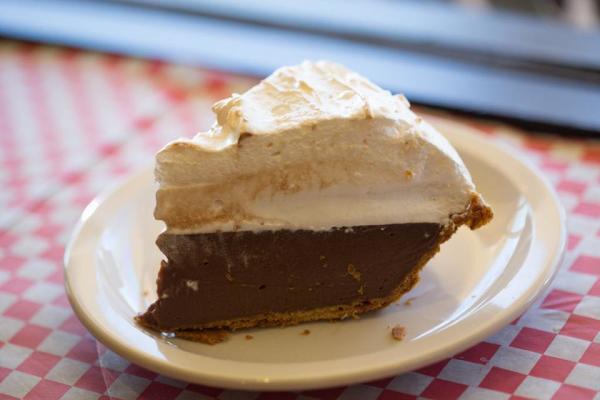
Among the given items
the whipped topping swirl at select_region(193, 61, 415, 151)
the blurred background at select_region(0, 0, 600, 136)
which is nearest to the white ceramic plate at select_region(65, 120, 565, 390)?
the whipped topping swirl at select_region(193, 61, 415, 151)

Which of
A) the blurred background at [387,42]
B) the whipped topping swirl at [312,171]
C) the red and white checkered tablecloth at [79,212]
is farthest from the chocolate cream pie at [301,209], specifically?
the blurred background at [387,42]

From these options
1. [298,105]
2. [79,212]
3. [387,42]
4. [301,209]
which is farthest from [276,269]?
[387,42]

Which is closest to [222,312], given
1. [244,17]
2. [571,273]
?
[571,273]

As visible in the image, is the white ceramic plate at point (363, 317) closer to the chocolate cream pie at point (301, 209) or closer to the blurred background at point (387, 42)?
the chocolate cream pie at point (301, 209)

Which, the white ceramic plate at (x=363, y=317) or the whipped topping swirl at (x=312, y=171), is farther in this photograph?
the whipped topping swirl at (x=312, y=171)

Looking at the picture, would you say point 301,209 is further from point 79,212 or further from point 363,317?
point 79,212

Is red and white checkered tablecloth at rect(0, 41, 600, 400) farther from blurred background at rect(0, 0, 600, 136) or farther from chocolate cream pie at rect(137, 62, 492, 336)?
chocolate cream pie at rect(137, 62, 492, 336)

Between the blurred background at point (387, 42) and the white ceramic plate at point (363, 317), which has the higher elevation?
the blurred background at point (387, 42)
